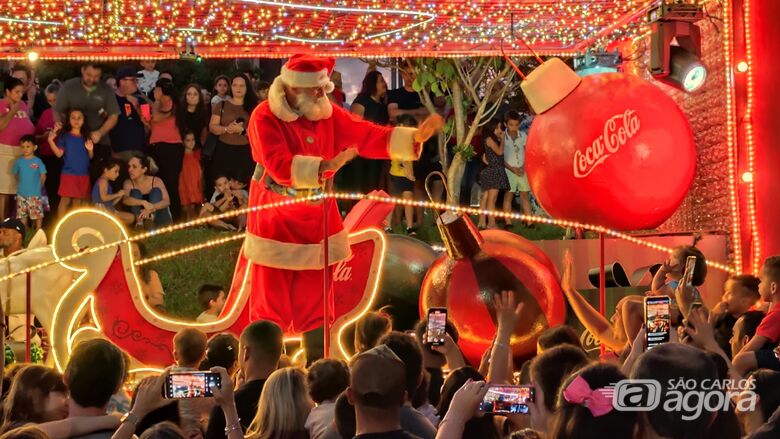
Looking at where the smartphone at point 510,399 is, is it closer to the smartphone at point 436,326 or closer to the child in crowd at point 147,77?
the smartphone at point 436,326

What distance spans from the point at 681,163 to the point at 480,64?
6.35 meters

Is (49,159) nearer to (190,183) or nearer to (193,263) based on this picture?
(190,183)

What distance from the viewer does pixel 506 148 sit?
44.5 feet

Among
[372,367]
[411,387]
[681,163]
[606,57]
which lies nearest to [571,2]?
[606,57]

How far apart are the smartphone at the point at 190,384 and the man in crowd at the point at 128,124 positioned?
864 centimetres

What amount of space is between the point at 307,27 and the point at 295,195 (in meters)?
3.68

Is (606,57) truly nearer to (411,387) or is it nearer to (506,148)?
(506,148)

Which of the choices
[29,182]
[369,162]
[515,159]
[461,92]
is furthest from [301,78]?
[461,92]

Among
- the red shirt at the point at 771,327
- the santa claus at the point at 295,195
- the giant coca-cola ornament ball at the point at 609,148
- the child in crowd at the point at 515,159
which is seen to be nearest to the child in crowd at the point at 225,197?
the child in crowd at the point at 515,159

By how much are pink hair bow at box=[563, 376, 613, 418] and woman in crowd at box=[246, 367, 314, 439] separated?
55.8 inches

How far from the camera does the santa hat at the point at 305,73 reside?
8195 millimetres

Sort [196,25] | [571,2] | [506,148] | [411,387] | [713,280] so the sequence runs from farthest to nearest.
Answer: [506,148]
[196,25]
[571,2]
[713,280]
[411,387]

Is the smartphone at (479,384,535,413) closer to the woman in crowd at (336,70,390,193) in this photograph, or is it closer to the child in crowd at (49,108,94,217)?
the child in crowd at (49,108,94,217)

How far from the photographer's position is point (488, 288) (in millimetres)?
8250
